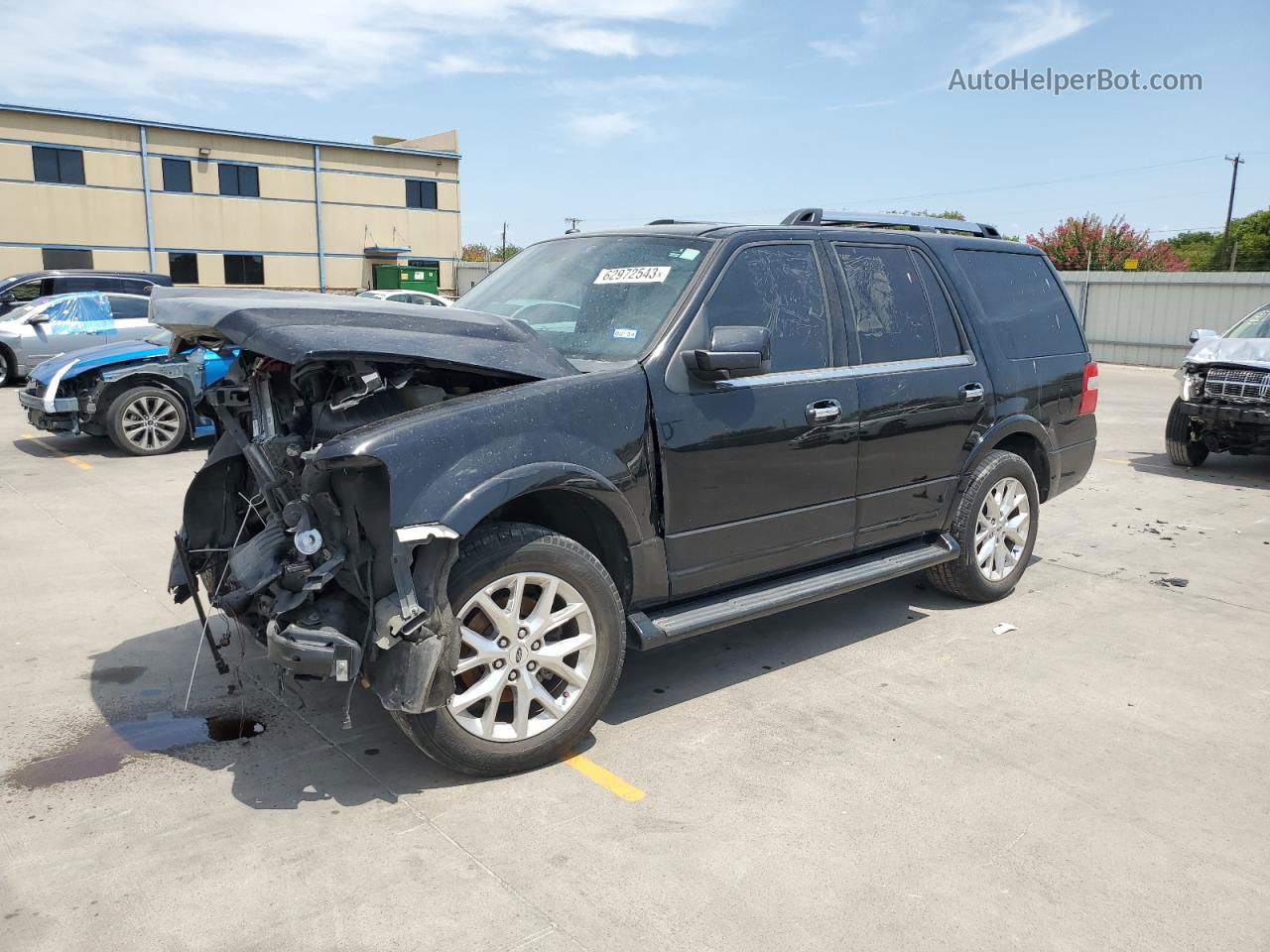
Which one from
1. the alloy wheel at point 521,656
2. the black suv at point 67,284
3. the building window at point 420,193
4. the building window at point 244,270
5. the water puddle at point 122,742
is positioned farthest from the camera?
the building window at point 420,193

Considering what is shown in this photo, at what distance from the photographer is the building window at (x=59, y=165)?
3388 cm

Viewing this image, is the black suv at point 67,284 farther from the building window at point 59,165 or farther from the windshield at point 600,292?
the building window at point 59,165

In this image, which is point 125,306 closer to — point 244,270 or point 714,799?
point 714,799

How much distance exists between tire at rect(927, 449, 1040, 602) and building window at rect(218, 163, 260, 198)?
3779 cm

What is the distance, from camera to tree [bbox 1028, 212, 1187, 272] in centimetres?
4022

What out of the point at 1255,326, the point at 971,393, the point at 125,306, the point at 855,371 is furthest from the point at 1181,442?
the point at 125,306

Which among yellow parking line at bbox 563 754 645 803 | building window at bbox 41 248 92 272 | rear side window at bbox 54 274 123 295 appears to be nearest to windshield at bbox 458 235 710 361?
yellow parking line at bbox 563 754 645 803

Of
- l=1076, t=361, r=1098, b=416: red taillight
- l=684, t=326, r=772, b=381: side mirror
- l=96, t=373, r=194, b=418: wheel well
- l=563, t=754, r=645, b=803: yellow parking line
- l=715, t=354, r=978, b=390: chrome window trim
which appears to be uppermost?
l=684, t=326, r=772, b=381: side mirror

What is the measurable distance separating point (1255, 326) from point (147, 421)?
445 inches

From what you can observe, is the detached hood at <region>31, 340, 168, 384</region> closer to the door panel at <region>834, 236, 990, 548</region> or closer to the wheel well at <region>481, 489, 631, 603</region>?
the wheel well at <region>481, 489, 631, 603</region>

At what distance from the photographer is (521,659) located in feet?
11.4

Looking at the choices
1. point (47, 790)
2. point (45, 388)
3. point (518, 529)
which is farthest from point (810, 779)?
point (45, 388)

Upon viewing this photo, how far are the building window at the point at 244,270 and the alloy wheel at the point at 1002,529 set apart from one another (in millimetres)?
37369

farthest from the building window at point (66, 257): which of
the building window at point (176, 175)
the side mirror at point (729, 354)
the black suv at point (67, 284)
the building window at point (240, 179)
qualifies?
the side mirror at point (729, 354)
